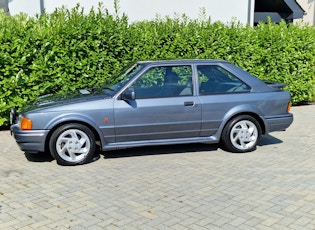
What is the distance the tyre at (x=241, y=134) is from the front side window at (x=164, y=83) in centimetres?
94

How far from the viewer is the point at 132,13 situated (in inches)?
456

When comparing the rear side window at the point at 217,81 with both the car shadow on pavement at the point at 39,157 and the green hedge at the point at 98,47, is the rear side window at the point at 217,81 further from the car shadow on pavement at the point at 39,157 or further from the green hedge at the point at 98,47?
the car shadow on pavement at the point at 39,157

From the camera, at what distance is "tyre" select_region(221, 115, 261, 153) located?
6.05 metres

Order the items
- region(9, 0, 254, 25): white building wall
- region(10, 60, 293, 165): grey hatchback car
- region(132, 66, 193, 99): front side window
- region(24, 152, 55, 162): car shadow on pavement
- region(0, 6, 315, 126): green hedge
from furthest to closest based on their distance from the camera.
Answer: region(9, 0, 254, 25): white building wall
region(0, 6, 315, 126): green hedge
region(24, 152, 55, 162): car shadow on pavement
region(132, 66, 193, 99): front side window
region(10, 60, 293, 165): grey hatchback car

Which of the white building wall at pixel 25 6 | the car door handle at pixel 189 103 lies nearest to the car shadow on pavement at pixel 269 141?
the car door handle at pixel 189 103

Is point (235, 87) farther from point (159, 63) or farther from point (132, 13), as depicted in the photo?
point (132, 13)

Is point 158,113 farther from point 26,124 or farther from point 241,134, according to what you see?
point 26,124

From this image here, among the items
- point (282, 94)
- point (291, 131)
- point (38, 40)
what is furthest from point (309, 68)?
point (38, 40)

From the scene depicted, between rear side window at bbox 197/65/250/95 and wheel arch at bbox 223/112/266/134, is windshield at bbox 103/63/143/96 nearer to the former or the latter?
rear side window at bbox 197/65/250/95

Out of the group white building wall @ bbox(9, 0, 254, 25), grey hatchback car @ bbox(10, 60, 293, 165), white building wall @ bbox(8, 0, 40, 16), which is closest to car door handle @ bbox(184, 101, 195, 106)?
grey hatchback car @ bbox(10, 60, 293, 165)

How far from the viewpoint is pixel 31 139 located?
5234 millimetres

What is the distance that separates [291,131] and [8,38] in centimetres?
628

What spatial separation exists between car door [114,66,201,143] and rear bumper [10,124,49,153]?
111cm

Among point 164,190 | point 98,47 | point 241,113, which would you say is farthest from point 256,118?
point 98,47
